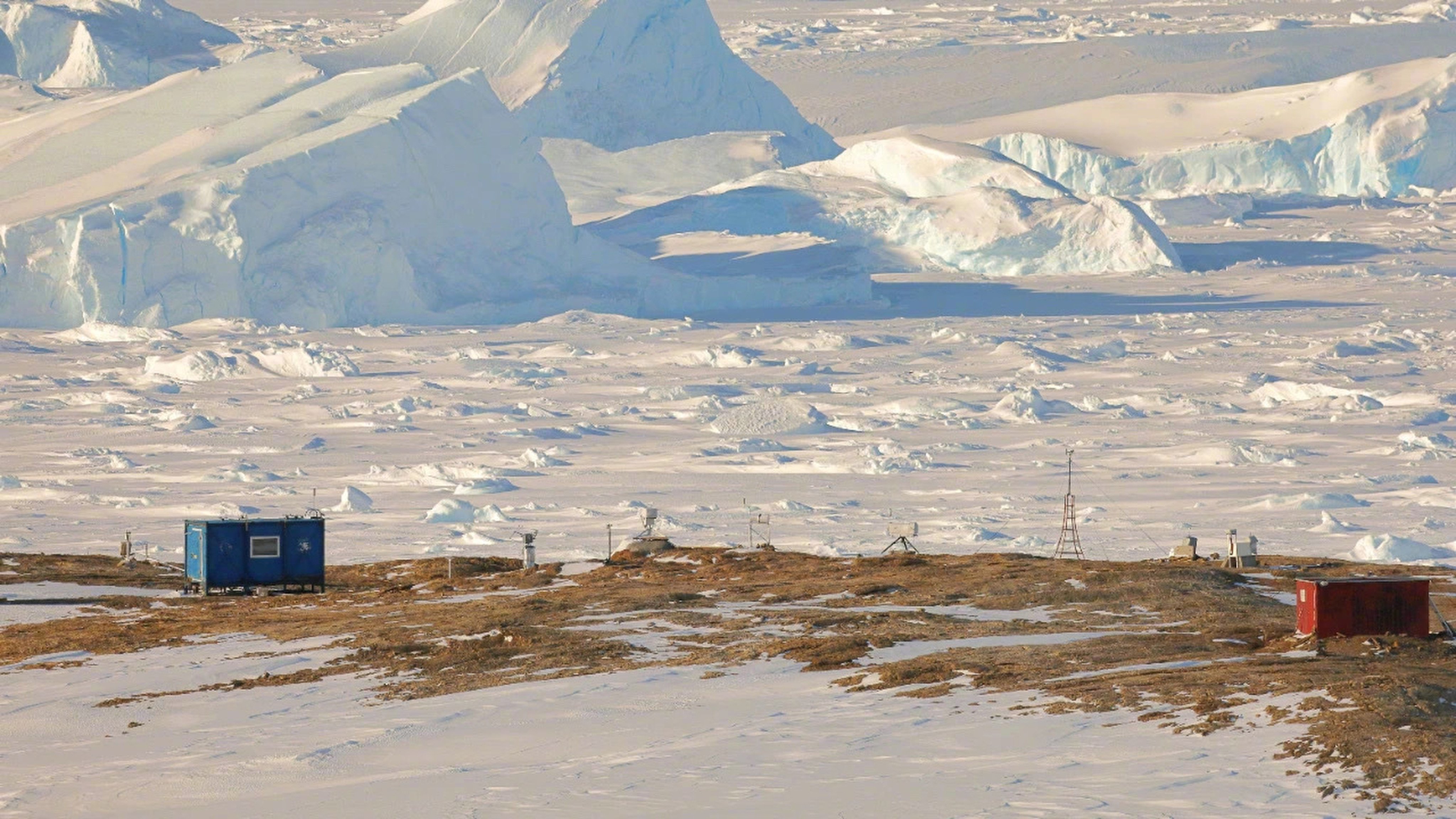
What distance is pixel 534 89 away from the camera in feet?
254

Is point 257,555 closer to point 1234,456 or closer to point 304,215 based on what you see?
point 1234,456

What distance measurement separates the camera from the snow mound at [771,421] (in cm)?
3778

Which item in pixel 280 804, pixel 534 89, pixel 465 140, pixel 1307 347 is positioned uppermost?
pixel 534 89

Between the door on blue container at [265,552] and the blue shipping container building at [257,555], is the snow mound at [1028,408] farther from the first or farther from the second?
the door on blue container at [265,552]

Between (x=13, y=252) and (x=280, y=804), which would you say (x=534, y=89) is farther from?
(x=280, y=804)

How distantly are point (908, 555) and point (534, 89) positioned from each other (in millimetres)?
58666

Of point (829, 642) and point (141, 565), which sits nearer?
point (829, 642)

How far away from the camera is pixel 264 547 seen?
22.0 m

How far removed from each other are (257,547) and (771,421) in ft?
58.0

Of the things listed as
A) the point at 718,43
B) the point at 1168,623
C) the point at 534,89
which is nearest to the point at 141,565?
the point at 1168,623

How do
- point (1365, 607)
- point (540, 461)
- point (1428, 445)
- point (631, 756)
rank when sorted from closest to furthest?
1. point (631, 756)
2. point (1365, 607)
3. point (540, 461)
4. point (1428, 445)

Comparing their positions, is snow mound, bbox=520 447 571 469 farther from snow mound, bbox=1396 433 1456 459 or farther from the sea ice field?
snow mound, bbox=1396 433 1456 459

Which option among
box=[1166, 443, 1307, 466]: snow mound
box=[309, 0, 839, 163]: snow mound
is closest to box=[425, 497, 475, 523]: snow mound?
box=[1166, 443, 1307, 466]: snow mound

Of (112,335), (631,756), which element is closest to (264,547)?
(631,756)
